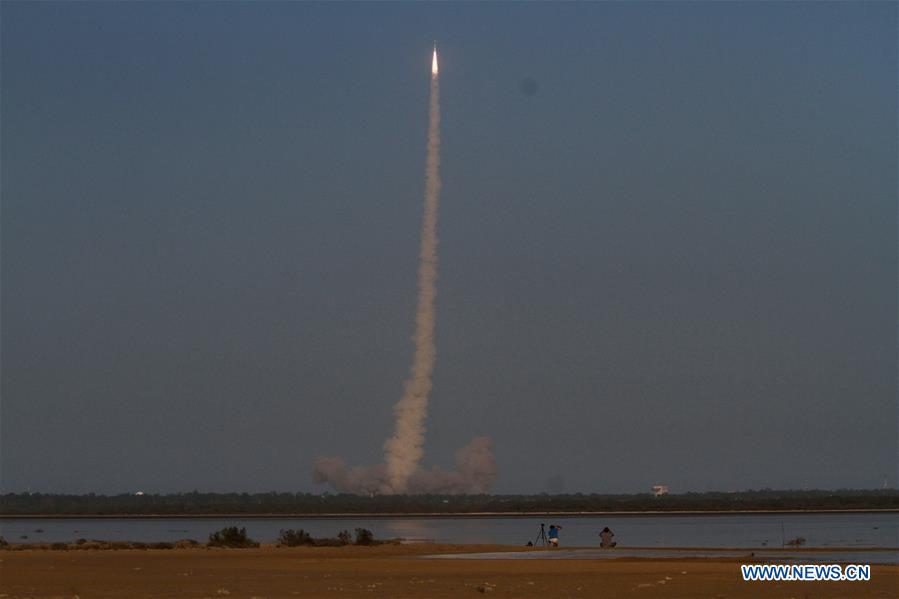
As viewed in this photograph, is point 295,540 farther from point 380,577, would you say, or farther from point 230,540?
point 380,577

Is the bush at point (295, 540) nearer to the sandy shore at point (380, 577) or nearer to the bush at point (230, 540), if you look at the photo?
the bush at point (230, 540)

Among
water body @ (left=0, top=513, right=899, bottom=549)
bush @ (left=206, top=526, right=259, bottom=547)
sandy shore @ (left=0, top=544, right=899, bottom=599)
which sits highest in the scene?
water body @ (left=0, top=513, right=899, bottom=549)

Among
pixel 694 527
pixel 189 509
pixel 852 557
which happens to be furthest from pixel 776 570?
pixel 189 509

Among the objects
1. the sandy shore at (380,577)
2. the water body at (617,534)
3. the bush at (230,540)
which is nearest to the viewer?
the sandy shore at (380,577)

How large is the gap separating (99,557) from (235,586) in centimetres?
1361

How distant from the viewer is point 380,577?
31.1 m

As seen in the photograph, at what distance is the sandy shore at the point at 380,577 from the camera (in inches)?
1059

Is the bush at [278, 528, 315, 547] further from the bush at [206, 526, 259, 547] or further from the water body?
the water body

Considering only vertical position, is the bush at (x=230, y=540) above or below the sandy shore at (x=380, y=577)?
above

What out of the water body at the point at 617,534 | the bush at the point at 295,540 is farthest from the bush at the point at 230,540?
the water body at the point at 617,534

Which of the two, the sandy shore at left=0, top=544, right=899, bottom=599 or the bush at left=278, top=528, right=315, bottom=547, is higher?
the bush at left=278, top=528, right=315, bottom=547

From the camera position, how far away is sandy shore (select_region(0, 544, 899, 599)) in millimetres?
26906

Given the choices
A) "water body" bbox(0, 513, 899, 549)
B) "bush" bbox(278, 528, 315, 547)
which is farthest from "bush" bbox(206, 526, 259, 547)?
"water body" bbox(0, 513, 899, 549)

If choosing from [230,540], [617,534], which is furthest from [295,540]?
[617,534]
